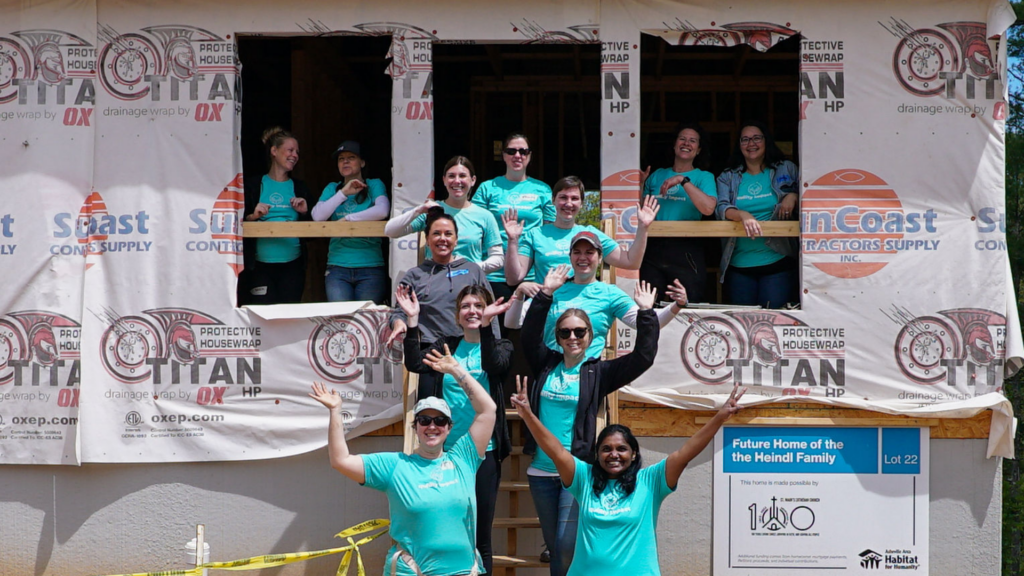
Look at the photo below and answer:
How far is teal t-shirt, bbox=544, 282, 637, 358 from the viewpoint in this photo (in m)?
5.97

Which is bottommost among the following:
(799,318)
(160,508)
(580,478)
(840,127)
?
(160,508)

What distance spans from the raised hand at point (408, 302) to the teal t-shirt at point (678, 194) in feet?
6.77

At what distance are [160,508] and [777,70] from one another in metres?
7.26

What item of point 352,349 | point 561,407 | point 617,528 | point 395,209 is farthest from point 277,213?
point 617,528

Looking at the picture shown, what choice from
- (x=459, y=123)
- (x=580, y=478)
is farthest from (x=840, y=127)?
(x=459, y=123)

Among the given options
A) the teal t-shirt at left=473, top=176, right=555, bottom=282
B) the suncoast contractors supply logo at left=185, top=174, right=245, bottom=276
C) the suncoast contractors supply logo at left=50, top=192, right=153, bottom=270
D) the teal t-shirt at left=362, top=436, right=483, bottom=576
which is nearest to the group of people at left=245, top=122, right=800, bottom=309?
the teal t-shirt at left=473, top=176, right=555, bottom=282

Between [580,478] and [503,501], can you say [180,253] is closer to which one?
[503,501]

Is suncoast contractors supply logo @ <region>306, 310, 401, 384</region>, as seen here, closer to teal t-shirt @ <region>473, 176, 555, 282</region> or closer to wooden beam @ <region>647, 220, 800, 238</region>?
teal t-shirt @ <region>473, 176, 555, 282</region>

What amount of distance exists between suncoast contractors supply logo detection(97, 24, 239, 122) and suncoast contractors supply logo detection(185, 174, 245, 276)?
1.83 feet

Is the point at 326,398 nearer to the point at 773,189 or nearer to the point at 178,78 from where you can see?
the point at 178,78

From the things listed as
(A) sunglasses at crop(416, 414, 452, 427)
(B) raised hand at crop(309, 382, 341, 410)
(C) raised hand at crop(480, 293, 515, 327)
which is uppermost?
(C) raised hand at crop(480, 293, 515, 327)

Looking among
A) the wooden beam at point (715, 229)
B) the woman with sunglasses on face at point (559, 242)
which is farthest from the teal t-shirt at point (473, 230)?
the wooden beam at point (715, 229)

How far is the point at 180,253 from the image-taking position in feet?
23.4

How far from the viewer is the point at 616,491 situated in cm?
506
